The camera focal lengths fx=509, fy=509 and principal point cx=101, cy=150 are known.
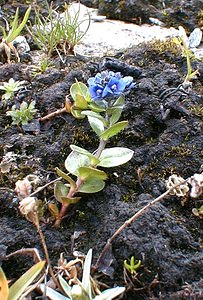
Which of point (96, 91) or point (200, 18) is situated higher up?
point (96, 91)

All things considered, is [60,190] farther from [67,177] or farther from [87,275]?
[87,275]

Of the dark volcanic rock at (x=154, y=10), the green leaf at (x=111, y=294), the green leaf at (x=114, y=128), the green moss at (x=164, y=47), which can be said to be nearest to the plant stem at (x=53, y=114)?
the green leaf at (x=114, y=128)

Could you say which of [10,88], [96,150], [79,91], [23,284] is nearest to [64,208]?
[96,150]

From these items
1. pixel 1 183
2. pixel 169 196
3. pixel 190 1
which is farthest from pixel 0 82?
pixel 190 1

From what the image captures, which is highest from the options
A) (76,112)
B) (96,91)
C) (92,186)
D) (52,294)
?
(96,91)

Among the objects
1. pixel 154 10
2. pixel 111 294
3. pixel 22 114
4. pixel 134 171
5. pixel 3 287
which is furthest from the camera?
pixel 154 10

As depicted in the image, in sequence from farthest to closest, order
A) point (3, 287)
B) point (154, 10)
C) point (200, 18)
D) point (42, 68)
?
point (154, 10), point (200, 18), point (42, 68), point (3, 287)

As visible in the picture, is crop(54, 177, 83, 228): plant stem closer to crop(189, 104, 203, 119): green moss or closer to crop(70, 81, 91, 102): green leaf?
crop(70, 81, 91, 102): green leaf

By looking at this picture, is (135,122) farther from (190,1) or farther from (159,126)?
(190,1)
